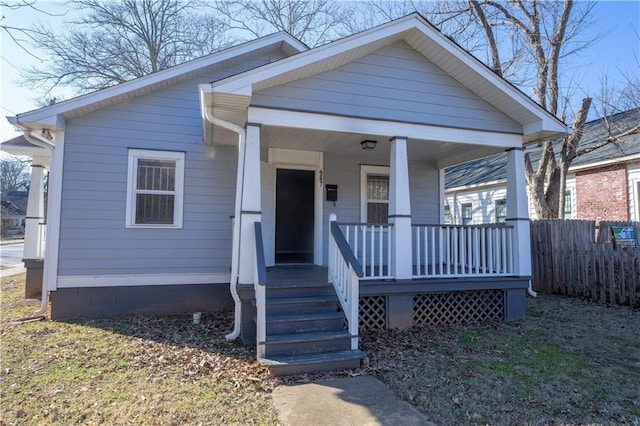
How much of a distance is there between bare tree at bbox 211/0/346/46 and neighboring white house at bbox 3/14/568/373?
396 inches

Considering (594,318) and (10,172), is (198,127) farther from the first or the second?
(10,172)

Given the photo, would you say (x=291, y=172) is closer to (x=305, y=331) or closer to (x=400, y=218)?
(x=400, y=218)

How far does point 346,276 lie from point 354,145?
3067mm

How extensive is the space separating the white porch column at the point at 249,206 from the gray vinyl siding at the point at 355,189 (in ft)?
9.35

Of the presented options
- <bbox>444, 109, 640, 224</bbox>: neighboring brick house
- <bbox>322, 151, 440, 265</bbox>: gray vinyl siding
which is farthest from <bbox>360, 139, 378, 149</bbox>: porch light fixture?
<bbox>444, 109, 640, 224</bbox>: neighboring brick house

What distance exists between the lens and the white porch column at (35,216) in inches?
323

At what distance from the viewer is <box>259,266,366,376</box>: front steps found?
4188 mm

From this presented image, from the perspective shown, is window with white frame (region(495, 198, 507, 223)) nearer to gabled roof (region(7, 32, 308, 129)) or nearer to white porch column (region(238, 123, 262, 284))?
gabled roof (region(7, 32, 308, 129))

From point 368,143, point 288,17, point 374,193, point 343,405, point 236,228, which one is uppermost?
point 288,17

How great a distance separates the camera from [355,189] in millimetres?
8109

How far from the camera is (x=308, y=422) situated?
3076 millimetres

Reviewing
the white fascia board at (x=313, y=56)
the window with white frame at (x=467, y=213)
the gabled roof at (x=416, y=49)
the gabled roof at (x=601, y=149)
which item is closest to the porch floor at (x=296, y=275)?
the gabled roof at (x=416, y=49)

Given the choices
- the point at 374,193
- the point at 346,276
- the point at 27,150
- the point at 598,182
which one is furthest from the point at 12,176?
the point at 598,182

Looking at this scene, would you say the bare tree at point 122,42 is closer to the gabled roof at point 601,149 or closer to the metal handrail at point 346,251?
the gabled roof at point 601,149
